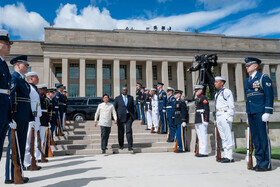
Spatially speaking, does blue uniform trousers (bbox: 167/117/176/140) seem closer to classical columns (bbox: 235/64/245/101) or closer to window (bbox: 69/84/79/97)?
window (bbox: 69/84/79/97)

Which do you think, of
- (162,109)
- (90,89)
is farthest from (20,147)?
(90,89)

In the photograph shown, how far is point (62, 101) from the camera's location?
40.3 ft

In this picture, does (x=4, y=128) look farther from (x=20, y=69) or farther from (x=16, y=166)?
(x=20, y=69)

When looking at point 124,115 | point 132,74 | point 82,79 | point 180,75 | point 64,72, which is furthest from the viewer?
point 180,75

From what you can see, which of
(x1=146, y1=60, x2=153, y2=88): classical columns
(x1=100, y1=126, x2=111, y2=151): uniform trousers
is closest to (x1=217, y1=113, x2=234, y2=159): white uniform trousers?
(x1=100, y1=126, x2=111, y2=151): uniform trousers

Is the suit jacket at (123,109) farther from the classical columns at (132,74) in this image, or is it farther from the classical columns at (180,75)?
the classical columns at (180,75)

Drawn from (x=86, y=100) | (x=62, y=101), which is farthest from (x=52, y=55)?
(x=62, y=101)

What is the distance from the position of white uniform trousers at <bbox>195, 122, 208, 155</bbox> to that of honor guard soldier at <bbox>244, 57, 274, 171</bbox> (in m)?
2.35

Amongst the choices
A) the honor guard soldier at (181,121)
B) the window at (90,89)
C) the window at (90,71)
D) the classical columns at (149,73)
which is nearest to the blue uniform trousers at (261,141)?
the honor guard soldier at (181,121)

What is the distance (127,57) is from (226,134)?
34.7 metres

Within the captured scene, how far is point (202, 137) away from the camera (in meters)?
7.79

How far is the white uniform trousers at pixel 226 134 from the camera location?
6.51m

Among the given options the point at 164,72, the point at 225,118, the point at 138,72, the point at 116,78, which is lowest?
the point at 225,118

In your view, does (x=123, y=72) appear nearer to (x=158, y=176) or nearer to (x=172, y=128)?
(x=172, y=128)
